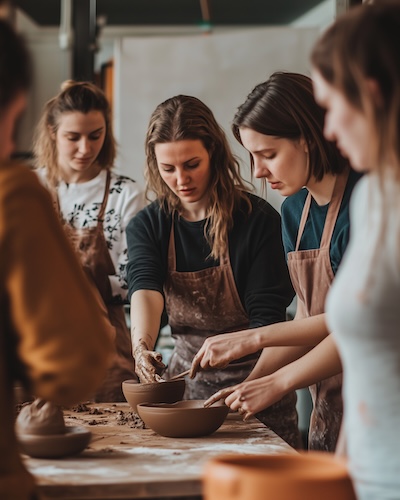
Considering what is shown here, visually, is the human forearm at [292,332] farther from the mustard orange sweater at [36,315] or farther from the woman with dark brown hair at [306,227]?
the mustard orange sweater at [36,315]

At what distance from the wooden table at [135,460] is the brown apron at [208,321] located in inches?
15.0

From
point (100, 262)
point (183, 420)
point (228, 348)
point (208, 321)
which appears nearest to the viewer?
point (183, 420)

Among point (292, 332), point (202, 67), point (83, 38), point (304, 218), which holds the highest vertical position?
point (83, 38)

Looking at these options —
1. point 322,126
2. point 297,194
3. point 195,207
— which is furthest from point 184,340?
point 322,126

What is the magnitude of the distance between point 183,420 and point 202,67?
2998mm

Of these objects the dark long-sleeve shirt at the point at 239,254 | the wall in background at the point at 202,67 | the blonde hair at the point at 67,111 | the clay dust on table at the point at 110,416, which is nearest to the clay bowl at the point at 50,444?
the clay dust on table at the point at 110,416

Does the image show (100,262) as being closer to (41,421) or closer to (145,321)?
(145,321)

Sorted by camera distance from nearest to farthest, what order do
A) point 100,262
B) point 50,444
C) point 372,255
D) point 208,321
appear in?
point 372,255 < point 50,444 < point 208,321 < point 100,262

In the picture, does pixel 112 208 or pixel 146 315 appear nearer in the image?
pixel 146 315

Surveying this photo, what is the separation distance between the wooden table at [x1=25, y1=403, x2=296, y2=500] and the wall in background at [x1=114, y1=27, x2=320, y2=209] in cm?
254

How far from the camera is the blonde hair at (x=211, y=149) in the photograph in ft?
9.32

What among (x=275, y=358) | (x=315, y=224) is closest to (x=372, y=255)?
(x=315, y=224)

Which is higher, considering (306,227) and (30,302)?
(306,227)

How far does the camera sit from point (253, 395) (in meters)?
2.32
